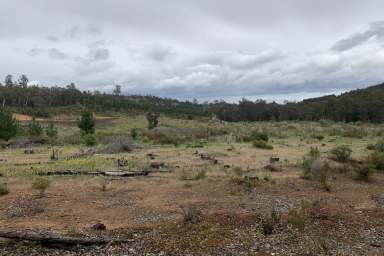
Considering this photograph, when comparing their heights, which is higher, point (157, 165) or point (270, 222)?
point (157, 165)

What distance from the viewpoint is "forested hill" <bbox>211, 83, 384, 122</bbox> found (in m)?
78.8

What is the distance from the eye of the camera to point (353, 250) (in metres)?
Result: 11.4

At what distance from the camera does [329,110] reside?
281 feet

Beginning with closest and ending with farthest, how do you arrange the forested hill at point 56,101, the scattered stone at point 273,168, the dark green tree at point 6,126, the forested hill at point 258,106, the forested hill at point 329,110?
the scattered stone at point 273,168
the dark green tree at point 6,126
the forested hill at point 329,110
the forested hill at point 258,106
the forested hill at point 56,101

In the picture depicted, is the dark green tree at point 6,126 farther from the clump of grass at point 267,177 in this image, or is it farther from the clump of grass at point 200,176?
the clump of grass at point 267,177

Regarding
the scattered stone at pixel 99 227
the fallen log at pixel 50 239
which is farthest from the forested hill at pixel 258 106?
the fallen log at pixel 50 239

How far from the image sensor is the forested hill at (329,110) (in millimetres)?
78750

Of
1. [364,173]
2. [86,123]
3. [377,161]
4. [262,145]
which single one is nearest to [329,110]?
[86,123]

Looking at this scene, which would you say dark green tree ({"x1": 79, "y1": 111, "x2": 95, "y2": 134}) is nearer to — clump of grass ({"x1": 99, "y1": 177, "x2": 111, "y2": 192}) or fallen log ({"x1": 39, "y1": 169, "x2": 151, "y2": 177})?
fallen log ({"x1": 39, "y1": 169, "x2": 151, "y2": 177})

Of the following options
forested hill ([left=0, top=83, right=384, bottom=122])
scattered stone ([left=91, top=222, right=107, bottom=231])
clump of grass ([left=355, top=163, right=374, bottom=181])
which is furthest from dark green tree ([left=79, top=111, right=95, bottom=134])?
forested hill ([left=0, top=83, right=384, bottom=122])

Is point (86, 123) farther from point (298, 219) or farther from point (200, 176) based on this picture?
point (298, 219)

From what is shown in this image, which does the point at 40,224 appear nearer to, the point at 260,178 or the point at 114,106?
the point at 260,178

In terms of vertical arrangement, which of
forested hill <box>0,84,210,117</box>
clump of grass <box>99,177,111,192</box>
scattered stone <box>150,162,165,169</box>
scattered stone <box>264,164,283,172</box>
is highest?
forested hill <box>0,84,210,117</box>

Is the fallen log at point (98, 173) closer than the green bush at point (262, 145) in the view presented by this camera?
Yes
